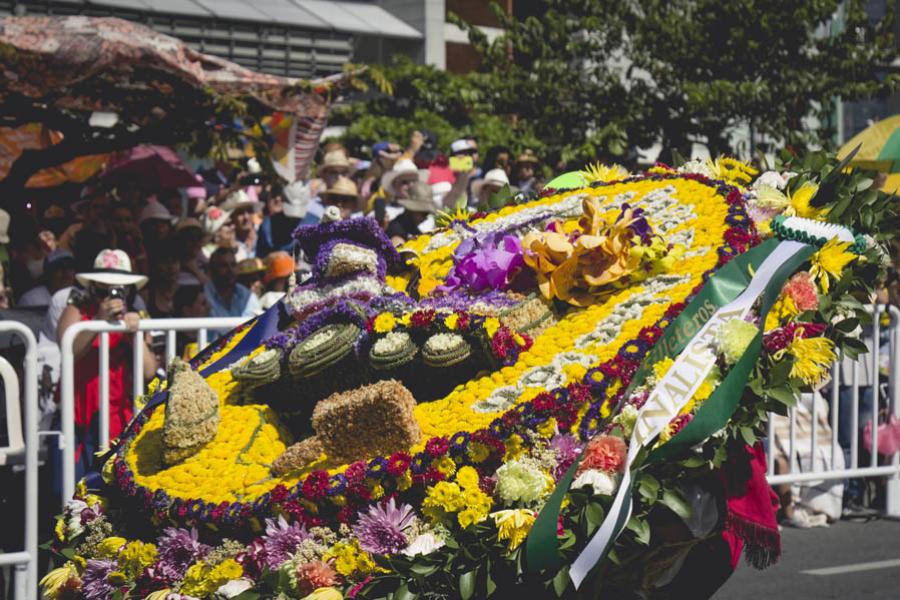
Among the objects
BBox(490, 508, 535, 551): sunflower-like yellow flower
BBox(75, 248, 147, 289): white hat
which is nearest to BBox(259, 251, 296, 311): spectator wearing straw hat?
BBox(75, 248, 147, 289): white hat

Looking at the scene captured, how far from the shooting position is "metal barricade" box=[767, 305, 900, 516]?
8773 millimetres

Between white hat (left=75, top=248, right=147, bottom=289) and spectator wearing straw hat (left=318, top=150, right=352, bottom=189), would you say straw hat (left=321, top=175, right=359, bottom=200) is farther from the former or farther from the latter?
white hat (left=75, top=248, right=147, bottom=289)

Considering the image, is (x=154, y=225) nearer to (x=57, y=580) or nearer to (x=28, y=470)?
(x=28, y=470)

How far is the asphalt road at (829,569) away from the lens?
7.34 m

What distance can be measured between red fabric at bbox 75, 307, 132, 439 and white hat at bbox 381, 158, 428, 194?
4.00 meters

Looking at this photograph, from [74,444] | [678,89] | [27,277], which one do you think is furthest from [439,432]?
[678,89]

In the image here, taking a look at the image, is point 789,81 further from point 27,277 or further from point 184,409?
point 184,409

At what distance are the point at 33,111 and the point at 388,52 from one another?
1929 cm

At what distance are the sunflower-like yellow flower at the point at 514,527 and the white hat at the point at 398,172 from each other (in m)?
6.72

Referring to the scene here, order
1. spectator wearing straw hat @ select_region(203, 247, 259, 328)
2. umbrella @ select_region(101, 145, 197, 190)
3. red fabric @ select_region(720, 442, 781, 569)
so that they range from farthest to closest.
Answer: umbrella @ select_region(101, 145, 197, 190) < spectator wearing straw hat @ select_region(203, 247, 259, 328) < red fabric @ select_region(720, 442, 781, 569)

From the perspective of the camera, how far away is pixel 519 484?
4.33 meters

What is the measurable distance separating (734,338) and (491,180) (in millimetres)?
6512

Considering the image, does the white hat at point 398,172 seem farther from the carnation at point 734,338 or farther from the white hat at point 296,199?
the carnation at point 734,338

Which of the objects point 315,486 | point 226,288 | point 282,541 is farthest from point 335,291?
point 226,288
